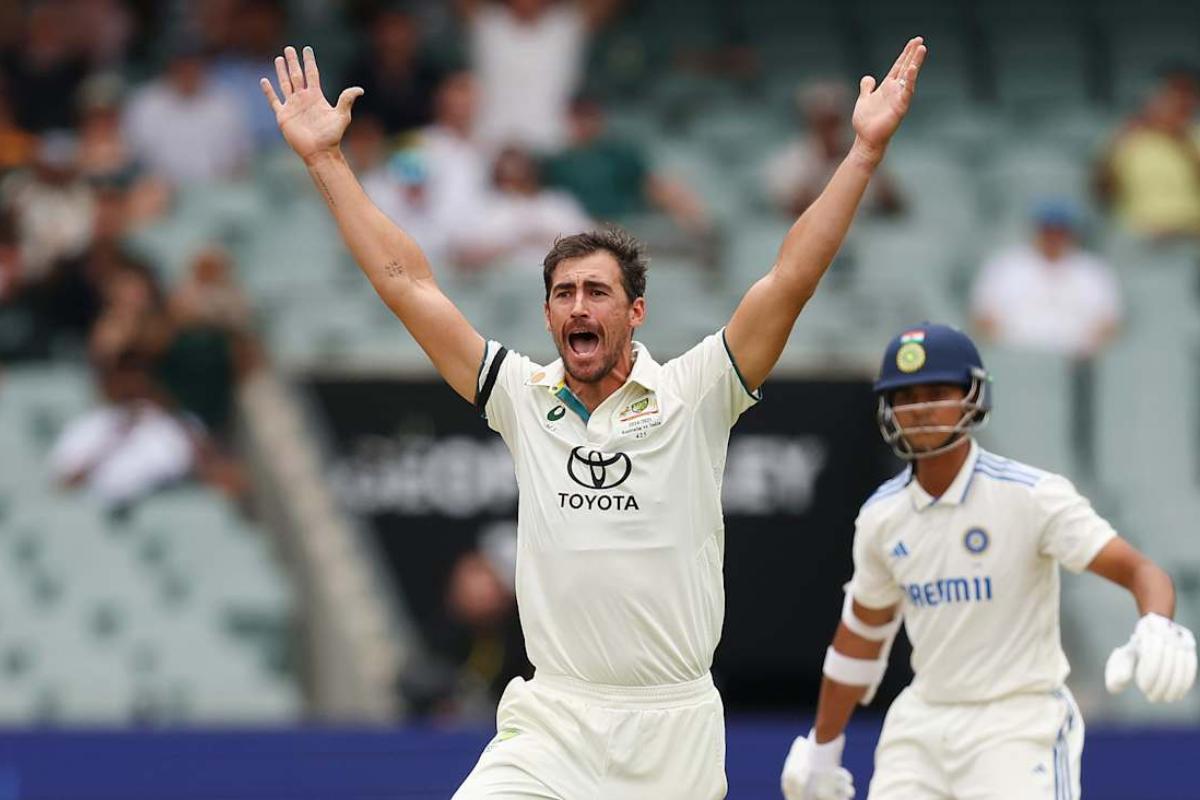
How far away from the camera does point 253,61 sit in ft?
49.9

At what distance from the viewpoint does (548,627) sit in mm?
6461

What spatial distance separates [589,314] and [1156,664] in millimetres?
1872

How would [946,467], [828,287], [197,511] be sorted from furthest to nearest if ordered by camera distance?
[828,287] < [197,511] < [946,467]

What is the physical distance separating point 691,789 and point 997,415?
6.70m

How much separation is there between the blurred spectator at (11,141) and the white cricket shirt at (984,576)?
798cm

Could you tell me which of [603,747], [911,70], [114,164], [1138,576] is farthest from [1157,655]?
[114,164]

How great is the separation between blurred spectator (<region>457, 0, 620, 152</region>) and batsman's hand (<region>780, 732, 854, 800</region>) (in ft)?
23.6

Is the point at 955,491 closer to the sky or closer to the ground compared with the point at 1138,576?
closer to the sky

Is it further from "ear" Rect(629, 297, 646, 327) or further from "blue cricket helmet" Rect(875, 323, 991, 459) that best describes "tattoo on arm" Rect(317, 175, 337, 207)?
"blue cricket helmet" Rect(875, 323, 991, 459)

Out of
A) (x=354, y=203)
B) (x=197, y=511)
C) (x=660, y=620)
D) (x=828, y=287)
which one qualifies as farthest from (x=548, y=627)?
(x=828, y=287)

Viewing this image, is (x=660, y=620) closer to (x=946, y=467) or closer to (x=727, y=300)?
(x=946, y=467)

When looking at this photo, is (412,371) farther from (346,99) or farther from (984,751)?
(984,751)

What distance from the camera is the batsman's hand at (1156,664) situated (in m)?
6.45

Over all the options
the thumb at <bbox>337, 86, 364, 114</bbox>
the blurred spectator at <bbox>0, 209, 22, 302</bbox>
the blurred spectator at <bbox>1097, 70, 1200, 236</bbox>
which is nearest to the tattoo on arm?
the thumb at <bbox>337, 86, 364, 114</bbox>
